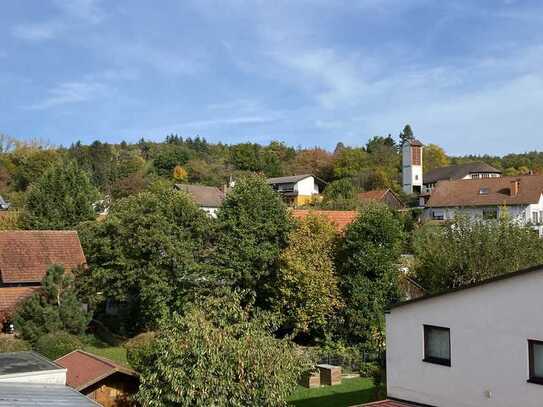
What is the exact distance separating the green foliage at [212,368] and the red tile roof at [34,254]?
1743 centimetres

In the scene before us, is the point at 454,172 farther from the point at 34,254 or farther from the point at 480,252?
the point at 34,254

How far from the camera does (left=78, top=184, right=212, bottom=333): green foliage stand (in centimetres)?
2652

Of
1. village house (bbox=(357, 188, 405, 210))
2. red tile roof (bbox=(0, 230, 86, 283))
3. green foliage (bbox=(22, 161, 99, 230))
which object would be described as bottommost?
red tile roof (bbox=(0, 230, 86, 283))

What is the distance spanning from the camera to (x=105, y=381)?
1692 centimetres

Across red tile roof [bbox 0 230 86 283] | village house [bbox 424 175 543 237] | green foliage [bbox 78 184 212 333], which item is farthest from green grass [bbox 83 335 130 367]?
village house [bbox 424 175 543 237]

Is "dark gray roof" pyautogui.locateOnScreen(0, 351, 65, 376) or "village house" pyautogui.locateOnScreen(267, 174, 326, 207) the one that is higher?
"village house" pyautogui.locateOnScreen(267, 174, 326, 207)

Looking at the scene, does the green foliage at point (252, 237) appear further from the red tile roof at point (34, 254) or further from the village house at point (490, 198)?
the village house at point (490, 198)

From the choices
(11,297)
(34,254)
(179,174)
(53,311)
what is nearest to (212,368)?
(53,311)

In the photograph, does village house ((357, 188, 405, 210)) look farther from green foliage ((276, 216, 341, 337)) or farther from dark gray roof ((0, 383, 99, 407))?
dark gray roof ((0, 383, 99, 407))

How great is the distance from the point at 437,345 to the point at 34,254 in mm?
26169

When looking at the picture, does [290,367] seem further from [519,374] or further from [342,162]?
[342,162]

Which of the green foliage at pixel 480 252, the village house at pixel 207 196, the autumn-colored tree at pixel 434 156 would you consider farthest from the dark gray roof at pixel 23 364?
the autumn-colored tree at pixel 434 156

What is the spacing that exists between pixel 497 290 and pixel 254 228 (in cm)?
1626

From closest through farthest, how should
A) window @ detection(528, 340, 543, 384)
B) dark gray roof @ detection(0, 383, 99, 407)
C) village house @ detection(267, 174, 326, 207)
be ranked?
window @ detection(528, 340, 543, 384) → dark gray roof @ detection(0, 383, 99, 407) → village house @ detection(267, 174, 326, 207)
